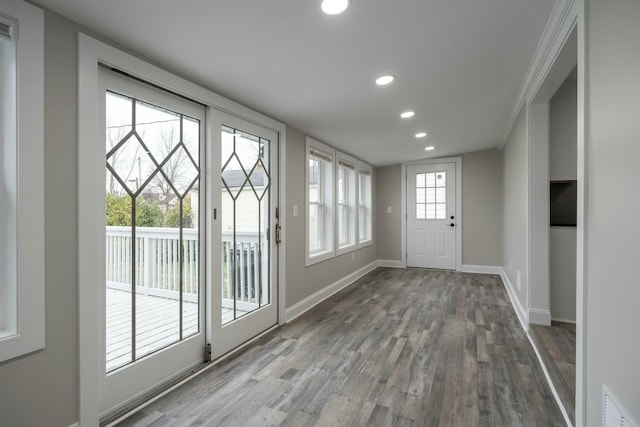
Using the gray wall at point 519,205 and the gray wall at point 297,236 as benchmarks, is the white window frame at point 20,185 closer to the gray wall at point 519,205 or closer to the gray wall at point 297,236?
the gray wall at point 297,236

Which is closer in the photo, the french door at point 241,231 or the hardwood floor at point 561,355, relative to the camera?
the hardwood floor at point 561,355

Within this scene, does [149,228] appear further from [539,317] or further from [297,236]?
[539,317]

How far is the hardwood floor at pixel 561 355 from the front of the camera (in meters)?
1.94

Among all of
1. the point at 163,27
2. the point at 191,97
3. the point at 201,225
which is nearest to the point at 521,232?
the point at 201,225

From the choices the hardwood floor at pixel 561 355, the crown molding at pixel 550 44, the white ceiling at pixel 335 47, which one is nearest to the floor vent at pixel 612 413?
the hardwood floor at pixel 561 355

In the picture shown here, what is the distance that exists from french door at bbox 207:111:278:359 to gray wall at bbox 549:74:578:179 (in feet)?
9.30

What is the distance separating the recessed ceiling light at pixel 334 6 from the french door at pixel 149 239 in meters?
1.25

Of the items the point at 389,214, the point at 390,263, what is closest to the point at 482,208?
the point at 389,214

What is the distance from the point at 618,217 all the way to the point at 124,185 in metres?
2.42

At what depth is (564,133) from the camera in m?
3.16

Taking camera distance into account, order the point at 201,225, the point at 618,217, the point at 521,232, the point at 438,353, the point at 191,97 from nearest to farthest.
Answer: the point at 618,217
the point at 191,97
the point at 201,225
the point at 438,353
the point at 521,232

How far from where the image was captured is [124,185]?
1935 mm

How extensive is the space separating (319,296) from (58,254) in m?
3.07

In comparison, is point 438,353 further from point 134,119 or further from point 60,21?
point 60,21
